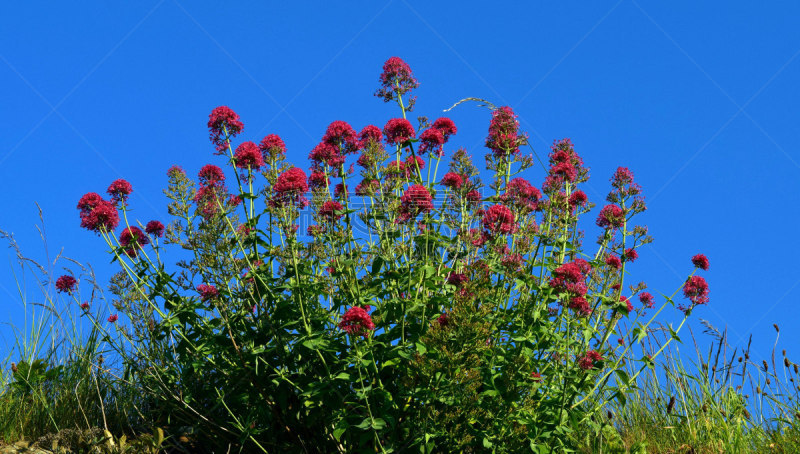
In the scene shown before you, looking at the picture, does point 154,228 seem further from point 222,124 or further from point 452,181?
point 452,181

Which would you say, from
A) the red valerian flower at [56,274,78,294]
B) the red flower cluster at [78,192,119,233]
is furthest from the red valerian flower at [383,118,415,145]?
the red valerian flower at [56,274,78,294]

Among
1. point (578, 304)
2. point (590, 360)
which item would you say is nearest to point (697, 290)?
point (590, 360)

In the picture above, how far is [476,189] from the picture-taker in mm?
6559

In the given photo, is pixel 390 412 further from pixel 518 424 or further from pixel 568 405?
pixel 568 405

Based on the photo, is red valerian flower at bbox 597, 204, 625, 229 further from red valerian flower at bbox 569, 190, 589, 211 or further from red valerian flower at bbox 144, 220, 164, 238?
red valerian flower at bbox 144, 220, 164, 238

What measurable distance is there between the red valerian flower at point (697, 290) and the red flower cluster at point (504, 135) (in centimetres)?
247

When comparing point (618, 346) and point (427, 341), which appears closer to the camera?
point (427, 341)

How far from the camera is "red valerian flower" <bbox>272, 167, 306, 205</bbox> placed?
5441 mm

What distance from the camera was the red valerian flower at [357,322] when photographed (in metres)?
4.49

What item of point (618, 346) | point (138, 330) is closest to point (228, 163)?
point (138, 330)

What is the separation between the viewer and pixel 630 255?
700 centimetres

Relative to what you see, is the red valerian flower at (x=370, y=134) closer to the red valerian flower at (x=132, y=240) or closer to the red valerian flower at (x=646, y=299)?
the red valerian flower at (x=132, y=240)

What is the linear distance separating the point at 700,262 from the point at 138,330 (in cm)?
622

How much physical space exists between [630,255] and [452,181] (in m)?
2.33
